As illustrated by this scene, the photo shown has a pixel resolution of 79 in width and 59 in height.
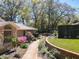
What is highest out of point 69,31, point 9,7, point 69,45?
point 9,7

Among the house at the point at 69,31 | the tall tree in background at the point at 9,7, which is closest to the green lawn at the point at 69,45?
the house at the point at 69,31

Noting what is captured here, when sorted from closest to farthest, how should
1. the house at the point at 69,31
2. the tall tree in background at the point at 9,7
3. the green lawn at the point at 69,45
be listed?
the green lawn at the point at 69,45 < the house at the point at 69,31 < the tall tree in background at the point at 9,7

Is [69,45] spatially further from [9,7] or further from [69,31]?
[9,7]

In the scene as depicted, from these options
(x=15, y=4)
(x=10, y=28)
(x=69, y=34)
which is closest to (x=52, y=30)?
(x=15, y=4)

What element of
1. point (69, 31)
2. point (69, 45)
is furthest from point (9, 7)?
point (69, 45)

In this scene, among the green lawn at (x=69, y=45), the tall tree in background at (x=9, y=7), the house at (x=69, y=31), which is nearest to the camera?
the green lawn at (x=69, y=45)

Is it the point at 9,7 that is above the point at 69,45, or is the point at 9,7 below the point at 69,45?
above

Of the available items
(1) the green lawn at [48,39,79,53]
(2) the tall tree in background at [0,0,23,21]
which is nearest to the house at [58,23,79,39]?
(1) the green lawn at [48,39,79,53]

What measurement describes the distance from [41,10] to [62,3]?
8.00 metres

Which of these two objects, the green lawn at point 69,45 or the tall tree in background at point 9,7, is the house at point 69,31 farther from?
the tall tree in background at point 9,7

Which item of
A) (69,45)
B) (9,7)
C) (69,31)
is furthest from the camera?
(9,7)

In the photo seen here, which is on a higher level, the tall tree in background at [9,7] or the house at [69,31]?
the tall tree in background at [9,7]

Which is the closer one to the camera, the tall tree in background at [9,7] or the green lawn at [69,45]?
the green lawn at [69,45]

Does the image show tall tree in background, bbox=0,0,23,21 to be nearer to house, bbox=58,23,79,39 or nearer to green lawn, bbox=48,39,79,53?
house, bbox=58,23,79,39
